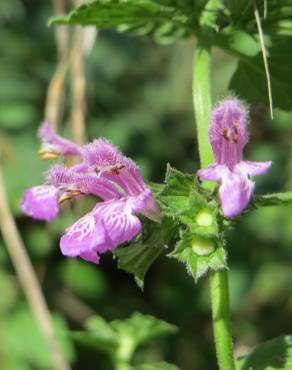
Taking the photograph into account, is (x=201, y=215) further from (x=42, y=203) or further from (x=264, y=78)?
(x=264, y=78)

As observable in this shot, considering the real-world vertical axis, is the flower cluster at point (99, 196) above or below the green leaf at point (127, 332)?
above

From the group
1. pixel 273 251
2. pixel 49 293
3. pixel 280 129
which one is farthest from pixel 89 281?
pixel 280 129

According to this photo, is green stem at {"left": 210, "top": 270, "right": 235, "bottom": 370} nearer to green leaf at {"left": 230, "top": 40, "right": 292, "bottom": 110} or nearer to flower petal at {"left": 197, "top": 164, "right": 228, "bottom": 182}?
flower petal at {"left": 197, "top": 164, "right": 228, "bottom": 182}

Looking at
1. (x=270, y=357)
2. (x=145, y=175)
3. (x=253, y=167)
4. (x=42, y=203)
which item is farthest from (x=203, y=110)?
(x=145, y=175)

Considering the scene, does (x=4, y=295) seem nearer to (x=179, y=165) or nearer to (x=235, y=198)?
(x=179, y=165)

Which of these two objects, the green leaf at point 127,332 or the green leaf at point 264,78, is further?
the green leaf at point 127,332

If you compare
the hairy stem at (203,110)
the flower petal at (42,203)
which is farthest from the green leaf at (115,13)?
the flower petal at (42,203)

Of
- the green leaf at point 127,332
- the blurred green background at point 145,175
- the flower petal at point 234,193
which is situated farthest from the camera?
the blurred green background at point 145,175

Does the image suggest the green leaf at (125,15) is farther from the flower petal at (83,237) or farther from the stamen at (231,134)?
the flower petal at (83,237)
